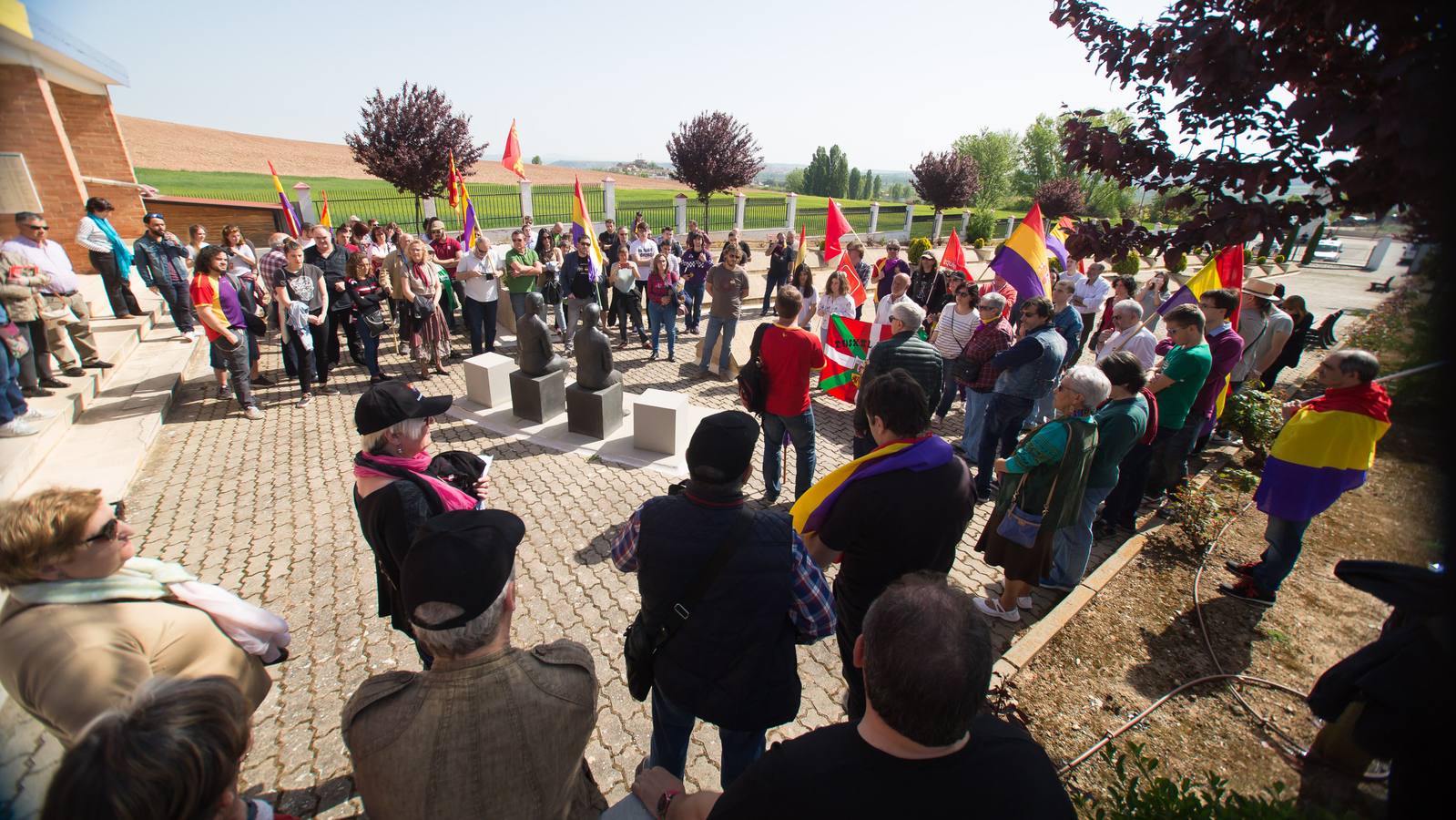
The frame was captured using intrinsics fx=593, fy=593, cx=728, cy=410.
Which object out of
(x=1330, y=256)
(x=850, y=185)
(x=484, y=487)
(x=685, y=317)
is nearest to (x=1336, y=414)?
(x=484, y=487)

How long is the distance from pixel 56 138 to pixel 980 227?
30741 millimetres

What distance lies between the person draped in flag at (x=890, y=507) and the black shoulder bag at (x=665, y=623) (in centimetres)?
77

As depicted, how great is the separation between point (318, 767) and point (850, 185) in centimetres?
9249

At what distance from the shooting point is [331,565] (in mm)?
4348

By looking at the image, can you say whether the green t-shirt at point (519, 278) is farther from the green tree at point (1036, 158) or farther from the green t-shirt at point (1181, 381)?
the green tree at point (1036, 158)

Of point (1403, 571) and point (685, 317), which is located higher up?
point (1403, 571)

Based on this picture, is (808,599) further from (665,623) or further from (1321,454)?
(1321,454)

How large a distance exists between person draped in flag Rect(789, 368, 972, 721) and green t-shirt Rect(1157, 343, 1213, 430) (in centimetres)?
328

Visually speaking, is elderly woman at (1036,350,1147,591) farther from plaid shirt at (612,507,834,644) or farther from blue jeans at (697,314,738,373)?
blue jeans at (697,314,738,373)

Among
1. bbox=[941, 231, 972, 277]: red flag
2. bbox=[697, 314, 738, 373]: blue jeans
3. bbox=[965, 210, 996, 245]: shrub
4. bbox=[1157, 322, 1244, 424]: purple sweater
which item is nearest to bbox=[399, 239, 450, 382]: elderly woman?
bbox=[697, 314, 738, 373]: blue jeans

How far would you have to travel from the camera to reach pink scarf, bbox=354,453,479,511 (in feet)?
8.43

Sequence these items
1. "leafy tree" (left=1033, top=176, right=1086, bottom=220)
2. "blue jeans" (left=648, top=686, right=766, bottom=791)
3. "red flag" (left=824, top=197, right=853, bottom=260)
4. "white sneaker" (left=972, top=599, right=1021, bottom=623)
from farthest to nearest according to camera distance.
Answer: "leafy tree" (left=1033, top=176, right=1086, bottom=220) < "red flag" (left=824, top=197, right=853, bottom=260) < "white sneaker" (left=972, top=599, right=1021, bottom=623) < "blue jeans" (left=648, top=686, right=766, bottom=791)

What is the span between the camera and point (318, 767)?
2908mm

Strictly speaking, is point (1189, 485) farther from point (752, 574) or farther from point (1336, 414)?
point (752, 574)
